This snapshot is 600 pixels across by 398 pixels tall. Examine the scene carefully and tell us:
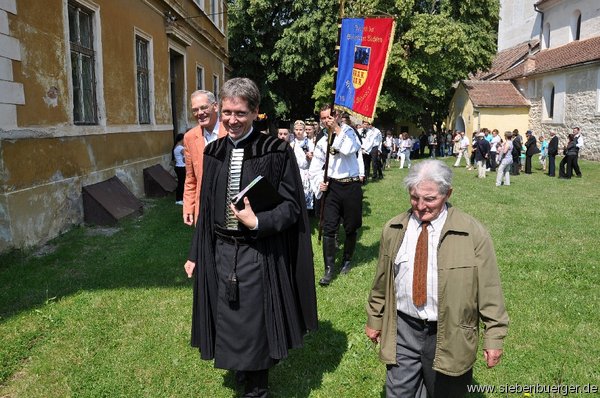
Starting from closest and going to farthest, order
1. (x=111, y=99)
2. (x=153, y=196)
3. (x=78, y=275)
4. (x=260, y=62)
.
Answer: (x=78, y=275)
(x=111, y=99)
(x=153, y=196)
(x=260, y=62)

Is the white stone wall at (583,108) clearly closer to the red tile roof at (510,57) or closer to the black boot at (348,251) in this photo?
the red tile roof at (510,57)

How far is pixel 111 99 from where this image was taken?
32.3 feet

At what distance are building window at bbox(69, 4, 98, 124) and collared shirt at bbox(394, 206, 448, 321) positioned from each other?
293 inches

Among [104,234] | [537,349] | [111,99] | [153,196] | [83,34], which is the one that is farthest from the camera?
[153,196]

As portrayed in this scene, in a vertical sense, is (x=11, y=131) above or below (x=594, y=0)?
below

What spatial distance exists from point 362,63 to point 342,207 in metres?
1.82

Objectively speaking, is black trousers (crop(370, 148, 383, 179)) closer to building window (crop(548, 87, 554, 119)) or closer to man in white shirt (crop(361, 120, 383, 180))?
man in white shirt (crop(361, 120, 383, 180))

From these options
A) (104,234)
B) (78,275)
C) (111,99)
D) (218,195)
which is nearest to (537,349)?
(218,195)

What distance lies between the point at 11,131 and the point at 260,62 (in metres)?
24.6

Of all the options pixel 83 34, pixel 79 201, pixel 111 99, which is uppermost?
pixel 83 34

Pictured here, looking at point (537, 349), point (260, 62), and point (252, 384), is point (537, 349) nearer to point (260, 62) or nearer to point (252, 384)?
point (252, 384)

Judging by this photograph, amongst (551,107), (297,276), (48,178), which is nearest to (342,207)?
(297,276)

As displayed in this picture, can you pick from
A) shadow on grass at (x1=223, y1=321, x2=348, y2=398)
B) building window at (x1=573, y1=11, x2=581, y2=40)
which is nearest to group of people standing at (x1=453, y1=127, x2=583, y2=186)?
shadow on grass at (x1=223, y1=321, x2=348, y2=398)

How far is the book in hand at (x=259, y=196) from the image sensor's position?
2.93 meters
